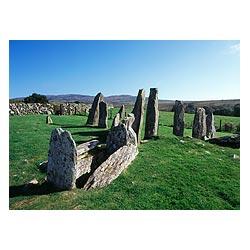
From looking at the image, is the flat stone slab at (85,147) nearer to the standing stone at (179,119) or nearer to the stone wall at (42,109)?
the standing stone at (179,119)

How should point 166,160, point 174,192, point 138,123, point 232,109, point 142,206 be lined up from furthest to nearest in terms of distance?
point 232,109 < point 138,123 < point 166,160 < point 174,192 < point 142,206

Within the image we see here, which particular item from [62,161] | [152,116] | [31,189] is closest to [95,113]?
[152,116]

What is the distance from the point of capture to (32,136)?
49.3 feet

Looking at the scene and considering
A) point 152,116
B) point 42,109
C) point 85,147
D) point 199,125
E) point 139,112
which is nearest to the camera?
point 85,147

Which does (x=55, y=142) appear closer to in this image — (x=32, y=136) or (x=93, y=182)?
(x=93, y=182)

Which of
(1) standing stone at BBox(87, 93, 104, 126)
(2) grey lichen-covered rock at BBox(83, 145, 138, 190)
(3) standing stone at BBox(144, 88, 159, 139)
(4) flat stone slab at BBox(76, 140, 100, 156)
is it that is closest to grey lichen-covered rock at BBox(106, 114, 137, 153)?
(2) grey lichen-covered rock at BBox(83, 145, 138, 190)

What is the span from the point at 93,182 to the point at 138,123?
7.19m

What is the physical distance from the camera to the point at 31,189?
27.2ft

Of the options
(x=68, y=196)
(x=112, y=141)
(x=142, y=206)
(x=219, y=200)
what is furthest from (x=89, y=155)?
(x=219, y=200)

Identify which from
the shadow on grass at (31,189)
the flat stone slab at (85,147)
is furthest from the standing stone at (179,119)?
the shadow on grass at (31,189)

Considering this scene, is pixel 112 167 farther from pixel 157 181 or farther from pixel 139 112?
pixel 139 112

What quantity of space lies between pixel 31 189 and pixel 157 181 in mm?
4242

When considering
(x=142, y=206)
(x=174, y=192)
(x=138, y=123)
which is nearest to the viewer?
(x=142, y=206)

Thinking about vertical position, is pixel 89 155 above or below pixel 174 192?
above
